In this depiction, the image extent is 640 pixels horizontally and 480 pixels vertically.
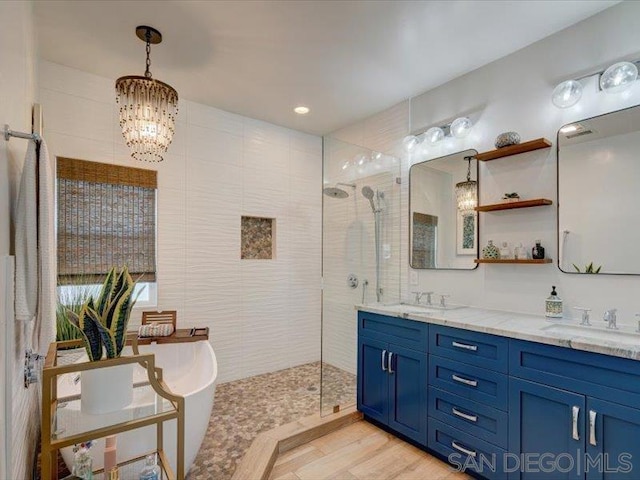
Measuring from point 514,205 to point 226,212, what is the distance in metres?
2.56

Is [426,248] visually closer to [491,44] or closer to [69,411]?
[491,44]

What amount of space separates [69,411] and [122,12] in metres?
2.18

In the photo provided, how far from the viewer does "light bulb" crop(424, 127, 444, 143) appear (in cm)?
284

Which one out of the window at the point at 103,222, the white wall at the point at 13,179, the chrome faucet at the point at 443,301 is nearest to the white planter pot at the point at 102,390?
the white wall at the point at 13,179

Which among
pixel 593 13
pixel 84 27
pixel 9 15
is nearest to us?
pixel 9 15

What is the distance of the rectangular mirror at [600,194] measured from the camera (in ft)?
6.16

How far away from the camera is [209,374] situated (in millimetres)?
2533

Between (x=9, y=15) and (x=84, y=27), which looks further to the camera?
(x=84, y=27)

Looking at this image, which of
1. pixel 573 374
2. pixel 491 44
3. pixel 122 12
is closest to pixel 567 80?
pixel 491 44

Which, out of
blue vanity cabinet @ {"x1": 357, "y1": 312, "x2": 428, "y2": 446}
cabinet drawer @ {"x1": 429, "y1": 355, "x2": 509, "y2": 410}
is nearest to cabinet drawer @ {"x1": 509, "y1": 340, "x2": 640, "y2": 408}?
cabinet drawer @ {"x1": 429, "y1": 355, "x2": 509, "y2": 410}

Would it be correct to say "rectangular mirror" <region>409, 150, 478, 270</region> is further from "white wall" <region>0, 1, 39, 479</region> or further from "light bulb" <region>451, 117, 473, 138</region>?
"white wall" <region>0, 1, 39, 479</region>

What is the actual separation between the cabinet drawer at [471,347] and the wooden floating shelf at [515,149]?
4.19 ft

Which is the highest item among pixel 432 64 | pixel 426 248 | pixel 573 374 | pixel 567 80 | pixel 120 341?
pixel 432 64

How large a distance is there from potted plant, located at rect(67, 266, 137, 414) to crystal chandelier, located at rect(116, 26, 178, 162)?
1.26m
